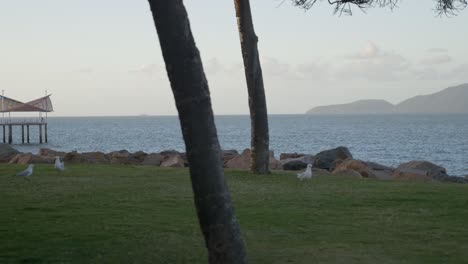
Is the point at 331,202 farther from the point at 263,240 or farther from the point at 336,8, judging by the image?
the point at 336,8

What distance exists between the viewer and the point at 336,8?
17.5m

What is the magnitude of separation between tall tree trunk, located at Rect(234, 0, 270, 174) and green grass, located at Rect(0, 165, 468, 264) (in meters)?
1.55

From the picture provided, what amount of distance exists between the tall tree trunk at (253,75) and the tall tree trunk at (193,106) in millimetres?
11372

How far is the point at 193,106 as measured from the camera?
6152 mm

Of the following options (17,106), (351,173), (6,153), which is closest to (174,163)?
(351,173)

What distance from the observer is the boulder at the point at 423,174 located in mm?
19172

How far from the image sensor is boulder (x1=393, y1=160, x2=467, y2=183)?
62.9 feet

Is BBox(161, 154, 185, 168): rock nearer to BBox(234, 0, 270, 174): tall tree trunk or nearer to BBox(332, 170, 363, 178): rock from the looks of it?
BBox(234, 0, 270, 174): tall tree trunk

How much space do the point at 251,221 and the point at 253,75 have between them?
747 centimetres

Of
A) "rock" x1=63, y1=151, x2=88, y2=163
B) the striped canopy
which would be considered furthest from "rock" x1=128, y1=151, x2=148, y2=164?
the striped canopy

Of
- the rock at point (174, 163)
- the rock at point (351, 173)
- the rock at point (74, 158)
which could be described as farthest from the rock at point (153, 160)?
the rock at point (351, 173)

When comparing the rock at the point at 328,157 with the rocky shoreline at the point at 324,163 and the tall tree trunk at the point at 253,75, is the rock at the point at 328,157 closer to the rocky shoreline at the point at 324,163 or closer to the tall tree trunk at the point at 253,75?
the rocky shoreline at the point at 324,163

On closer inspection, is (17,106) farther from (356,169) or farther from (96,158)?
(356,169)

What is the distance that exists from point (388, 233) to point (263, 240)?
1936mm
